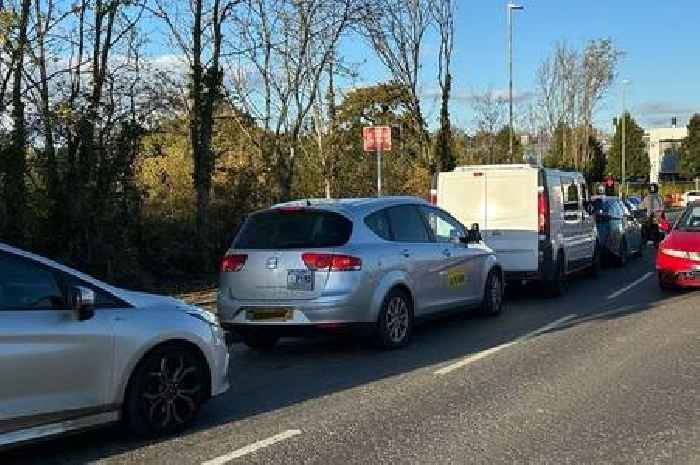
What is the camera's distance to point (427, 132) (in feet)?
92.1

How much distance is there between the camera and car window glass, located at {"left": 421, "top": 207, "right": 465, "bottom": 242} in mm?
10828

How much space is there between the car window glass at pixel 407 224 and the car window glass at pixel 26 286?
4.78 m

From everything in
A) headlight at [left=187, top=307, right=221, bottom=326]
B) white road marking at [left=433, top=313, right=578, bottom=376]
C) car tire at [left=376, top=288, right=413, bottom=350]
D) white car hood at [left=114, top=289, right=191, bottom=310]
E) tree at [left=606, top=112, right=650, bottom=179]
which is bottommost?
white road marking at [left=433, top=313, right=578, bottom=376]

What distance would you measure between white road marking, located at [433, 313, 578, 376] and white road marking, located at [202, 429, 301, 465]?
7.75ft

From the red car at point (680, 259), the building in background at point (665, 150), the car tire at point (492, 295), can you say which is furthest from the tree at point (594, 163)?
the building in background at point (665, 150)

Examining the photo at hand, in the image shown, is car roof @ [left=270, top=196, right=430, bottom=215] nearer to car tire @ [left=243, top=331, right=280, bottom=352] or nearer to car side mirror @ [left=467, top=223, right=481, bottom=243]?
car tire @ [left=243, top=331, right=280, bottom=352]

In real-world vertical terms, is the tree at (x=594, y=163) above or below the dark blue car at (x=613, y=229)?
above

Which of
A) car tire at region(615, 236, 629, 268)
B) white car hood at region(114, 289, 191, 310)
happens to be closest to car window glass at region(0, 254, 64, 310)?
white car hood at region(114, 289, 191, 310)

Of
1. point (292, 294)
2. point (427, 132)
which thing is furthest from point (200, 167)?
point (427, 132)

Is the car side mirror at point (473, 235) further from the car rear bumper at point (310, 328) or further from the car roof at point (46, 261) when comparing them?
the car roof at point (46, 261)

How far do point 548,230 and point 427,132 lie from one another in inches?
580

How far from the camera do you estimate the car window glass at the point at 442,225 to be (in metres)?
10.8

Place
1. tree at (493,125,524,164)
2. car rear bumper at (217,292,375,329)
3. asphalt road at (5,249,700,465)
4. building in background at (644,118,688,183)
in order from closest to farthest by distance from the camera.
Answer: asphalt road at (5,249,700,465), car rear bumper at (217,292,375,329), tree at (493,125,524,164), building in background at (644,118,688,183)

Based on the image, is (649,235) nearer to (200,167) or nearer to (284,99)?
(284,99)
